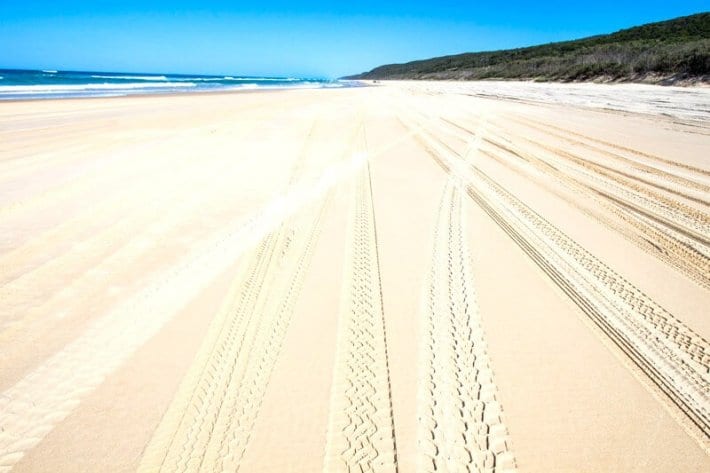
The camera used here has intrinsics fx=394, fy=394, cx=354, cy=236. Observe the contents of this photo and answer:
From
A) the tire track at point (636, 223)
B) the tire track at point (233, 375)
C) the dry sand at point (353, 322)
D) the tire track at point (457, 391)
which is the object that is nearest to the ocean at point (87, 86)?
the dry sand at point (353, 322)

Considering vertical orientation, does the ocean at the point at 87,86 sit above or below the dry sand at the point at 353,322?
below

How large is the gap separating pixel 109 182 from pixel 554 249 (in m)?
5.77

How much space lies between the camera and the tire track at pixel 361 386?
176cm

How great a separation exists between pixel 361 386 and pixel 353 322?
58cm

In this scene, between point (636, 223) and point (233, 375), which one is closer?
point (233, 375)

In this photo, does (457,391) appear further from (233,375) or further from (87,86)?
(87,86)

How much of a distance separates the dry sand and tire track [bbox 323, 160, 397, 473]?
0.04 feet

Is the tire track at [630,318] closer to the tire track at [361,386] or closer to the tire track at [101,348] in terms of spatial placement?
the tire track at [361,386]

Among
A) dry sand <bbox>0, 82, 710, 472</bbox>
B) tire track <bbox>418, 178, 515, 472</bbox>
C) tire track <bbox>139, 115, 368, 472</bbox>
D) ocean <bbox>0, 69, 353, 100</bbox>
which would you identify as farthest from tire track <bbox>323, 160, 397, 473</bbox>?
ocean <bbox>0, 69, 353, 100</bbox>

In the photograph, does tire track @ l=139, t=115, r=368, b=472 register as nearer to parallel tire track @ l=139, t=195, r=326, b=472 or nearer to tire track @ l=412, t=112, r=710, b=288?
parallel tire track @ l=139, t=195, r=326, b=472

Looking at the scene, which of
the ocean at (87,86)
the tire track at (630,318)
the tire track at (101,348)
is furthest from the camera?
the ocean at (87,86)

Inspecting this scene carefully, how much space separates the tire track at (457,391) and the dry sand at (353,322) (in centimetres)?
1

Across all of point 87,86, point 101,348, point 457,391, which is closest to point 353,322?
point 457,391

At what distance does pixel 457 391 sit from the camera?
210 cm
